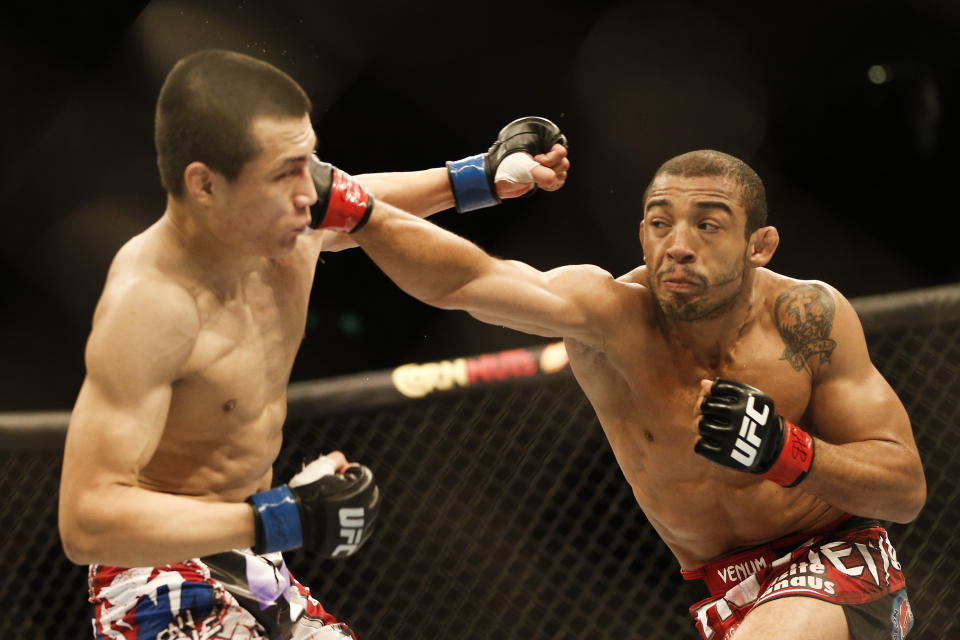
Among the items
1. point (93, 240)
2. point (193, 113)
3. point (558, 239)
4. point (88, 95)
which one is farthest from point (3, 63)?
point (193, 113)

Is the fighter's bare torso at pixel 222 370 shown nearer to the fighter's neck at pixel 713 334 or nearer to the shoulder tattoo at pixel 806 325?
the fighter's neck at pixel 713 334

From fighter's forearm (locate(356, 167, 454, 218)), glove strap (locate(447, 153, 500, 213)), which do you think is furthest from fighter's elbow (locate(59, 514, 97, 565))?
glove strap (locate(447, 153, 500, 213))

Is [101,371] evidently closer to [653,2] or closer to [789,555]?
[789,555]

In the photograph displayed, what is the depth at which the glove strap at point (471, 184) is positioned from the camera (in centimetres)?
212

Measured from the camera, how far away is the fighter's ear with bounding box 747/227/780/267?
7.02ft

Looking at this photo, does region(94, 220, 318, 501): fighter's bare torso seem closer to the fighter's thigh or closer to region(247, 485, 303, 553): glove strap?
region(247, 485, 303, 553): glove strap

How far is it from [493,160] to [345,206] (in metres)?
0.49

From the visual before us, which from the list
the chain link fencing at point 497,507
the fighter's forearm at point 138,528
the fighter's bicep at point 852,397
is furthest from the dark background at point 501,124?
the fighter's forearm at point 138,528

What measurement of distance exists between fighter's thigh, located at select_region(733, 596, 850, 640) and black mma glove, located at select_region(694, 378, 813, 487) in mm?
233

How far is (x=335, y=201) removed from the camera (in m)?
1.71

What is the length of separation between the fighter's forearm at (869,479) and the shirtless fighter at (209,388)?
0.91m

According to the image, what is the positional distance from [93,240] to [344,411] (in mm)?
1991

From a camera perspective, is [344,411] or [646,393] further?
[344,411]

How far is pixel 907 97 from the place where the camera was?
4355mm
